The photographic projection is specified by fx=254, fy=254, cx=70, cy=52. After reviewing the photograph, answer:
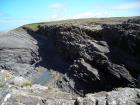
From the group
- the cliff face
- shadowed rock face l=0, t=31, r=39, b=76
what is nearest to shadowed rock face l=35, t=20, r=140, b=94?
the cliff face

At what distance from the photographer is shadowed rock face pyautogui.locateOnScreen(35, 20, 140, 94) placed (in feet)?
175

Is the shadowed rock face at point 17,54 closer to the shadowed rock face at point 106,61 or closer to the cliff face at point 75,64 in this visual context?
the cliff face at point 75,64

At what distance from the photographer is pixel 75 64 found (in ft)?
209

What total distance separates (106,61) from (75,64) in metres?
9.31

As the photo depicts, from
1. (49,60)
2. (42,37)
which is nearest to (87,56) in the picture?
(49,60)

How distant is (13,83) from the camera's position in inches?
697

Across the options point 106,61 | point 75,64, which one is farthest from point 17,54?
point 106,61

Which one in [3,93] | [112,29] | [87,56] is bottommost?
[87,56]

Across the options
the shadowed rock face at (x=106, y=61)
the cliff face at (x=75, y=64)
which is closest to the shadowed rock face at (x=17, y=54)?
the cliff face at (x=75, y=64)

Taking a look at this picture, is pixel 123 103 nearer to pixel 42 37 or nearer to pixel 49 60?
pixel 49 60

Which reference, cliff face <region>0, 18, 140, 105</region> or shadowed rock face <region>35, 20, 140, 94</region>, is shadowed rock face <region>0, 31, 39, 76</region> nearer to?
cliff face <region>0, 18, 140, 105</region>

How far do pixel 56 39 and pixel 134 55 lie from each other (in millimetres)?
40931

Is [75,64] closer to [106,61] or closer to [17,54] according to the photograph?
[106,61]

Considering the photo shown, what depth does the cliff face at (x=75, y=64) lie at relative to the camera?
15497 millimetres
